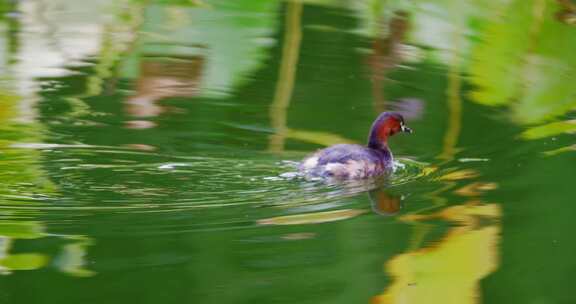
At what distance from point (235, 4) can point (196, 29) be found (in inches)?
14.6

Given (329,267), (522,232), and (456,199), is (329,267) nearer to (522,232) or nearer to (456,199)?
(522,232)

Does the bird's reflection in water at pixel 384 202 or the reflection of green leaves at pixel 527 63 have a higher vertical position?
the reflection of green leaves at pixel 527 63

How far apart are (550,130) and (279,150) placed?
129cm

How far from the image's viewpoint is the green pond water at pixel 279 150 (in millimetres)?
4066

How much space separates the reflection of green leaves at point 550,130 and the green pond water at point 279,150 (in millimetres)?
28

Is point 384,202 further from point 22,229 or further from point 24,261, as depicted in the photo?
point 24,261

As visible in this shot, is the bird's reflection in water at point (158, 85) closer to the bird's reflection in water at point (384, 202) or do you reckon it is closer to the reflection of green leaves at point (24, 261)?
the bird's reflection in water at point (384, 202)

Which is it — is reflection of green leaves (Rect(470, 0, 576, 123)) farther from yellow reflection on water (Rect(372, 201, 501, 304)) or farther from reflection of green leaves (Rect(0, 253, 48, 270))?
reflection of green leaves (Rect(0, 253, 48, 270))

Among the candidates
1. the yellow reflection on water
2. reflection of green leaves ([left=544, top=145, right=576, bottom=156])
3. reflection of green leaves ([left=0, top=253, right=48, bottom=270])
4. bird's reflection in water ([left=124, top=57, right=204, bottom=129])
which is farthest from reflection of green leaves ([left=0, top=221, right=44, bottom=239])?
reflection of green leaves ([left=544, top=145, right=576, bottom=156])

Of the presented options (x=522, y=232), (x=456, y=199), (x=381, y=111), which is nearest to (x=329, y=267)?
(x=522, y=232)

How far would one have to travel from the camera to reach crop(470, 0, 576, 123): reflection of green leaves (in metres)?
7.21

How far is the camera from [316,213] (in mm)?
5086

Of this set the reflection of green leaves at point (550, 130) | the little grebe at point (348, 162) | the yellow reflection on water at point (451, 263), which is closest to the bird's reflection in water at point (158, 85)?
the little grebe at point (348, 162)

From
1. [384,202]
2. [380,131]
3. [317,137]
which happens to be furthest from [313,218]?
[317,137]
